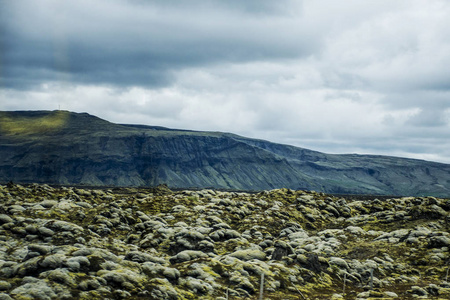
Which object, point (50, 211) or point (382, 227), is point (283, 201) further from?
point (50, 211)

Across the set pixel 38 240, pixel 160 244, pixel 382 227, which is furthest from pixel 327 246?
pixel 38 240

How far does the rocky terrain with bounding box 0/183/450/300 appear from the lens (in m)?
37.5

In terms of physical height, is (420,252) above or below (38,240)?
above

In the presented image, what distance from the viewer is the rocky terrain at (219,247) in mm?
37469

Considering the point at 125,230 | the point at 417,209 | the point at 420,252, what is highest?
the point at 417,209

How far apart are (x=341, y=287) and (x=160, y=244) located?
32.3 meters

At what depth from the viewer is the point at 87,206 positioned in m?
88.1

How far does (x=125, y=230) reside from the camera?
7700 centimetres

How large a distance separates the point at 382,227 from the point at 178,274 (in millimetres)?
65367

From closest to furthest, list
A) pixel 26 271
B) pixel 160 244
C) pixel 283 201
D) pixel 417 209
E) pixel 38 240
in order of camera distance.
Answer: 1. pixel 26 271
2. pixel 38 240
3. pixel 160 244
4. pixel 417 209
5. pixel 283 201

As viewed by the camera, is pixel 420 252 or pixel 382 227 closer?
pixel 420 252

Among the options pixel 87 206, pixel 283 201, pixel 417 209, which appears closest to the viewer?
pixel 87 206

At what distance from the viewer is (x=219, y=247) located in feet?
231

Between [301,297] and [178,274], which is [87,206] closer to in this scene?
[178,274]
